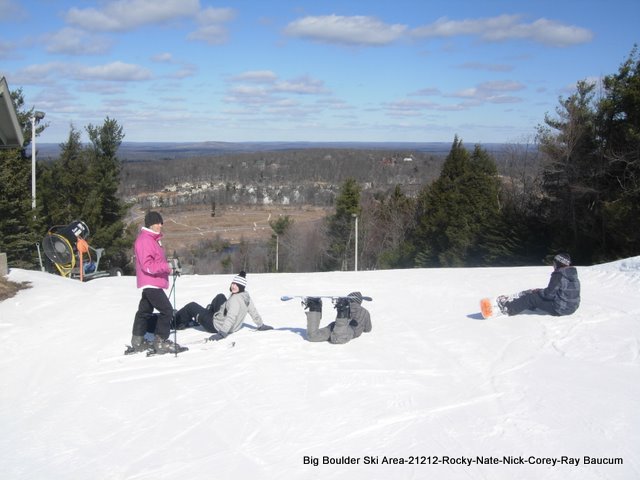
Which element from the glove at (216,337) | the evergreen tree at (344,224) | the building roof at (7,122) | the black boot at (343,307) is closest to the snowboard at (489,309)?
the black boot at (343,307)

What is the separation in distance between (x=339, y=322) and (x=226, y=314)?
176cm

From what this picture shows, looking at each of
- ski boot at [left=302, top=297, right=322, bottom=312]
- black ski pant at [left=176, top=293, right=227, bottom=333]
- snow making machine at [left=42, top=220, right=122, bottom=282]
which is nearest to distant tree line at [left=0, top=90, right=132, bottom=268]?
snow making machine at [left=42, top=220, right=122, bottom=282]

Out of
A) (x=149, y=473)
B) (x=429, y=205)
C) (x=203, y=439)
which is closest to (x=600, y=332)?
(x=203, y=439)

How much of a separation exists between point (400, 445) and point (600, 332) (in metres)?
5.09

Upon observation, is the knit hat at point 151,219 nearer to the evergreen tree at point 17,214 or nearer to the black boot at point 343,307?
the black boot at point 343,307

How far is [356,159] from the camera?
481ft

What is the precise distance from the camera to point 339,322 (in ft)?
29.2

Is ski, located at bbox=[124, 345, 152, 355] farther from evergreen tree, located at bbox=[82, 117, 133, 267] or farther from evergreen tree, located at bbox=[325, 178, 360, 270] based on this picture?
evergreen tree, located at bbox=[325, 178, 360, 270]

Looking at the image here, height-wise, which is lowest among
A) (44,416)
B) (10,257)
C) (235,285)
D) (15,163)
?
(10,257)

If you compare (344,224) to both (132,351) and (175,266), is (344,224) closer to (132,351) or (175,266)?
(175,266)

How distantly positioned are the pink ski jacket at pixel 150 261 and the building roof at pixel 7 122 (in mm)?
3692

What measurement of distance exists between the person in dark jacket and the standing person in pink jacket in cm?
542

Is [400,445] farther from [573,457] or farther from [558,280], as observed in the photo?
[558,280]

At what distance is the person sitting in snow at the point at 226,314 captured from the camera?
915 cm
